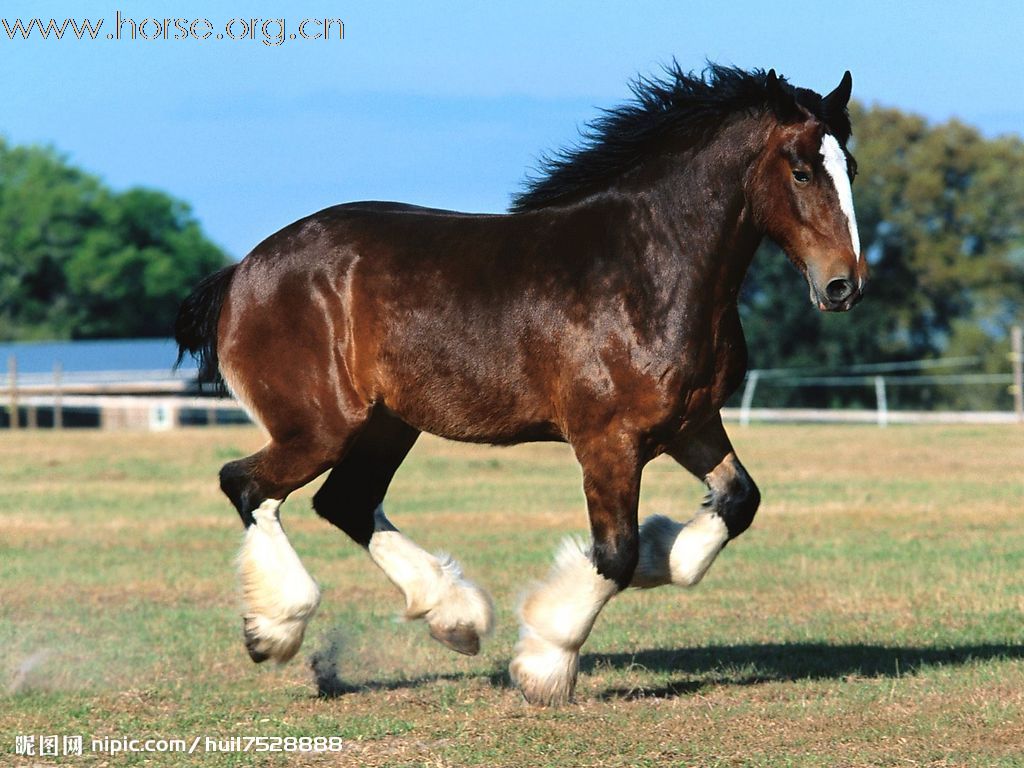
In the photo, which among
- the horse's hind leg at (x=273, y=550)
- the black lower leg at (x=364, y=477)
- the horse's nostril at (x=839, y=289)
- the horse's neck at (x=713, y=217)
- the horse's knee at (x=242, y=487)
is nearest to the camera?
the horse's nostril at (x=839, y=289)

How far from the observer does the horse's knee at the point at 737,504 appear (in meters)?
6.84

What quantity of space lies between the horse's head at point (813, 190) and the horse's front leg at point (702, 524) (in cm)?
92

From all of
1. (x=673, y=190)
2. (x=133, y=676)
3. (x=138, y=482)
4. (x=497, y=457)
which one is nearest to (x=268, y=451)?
(x=133, y=676)

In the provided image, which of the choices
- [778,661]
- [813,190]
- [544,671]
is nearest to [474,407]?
[544,671]

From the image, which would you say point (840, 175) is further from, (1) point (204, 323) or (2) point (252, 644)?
(2) point (252, 644)

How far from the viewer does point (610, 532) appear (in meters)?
6.48

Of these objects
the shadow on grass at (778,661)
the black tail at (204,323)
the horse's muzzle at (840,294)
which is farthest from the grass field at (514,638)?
the horse's muzzle at (840,294)

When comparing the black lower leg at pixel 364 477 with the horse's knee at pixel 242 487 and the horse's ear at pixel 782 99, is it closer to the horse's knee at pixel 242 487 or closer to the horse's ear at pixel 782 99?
the horse's knee at pixel 242 487

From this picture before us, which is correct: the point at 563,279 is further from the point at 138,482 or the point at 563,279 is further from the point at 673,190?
A: the point at 138,482

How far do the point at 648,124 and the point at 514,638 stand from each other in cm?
343

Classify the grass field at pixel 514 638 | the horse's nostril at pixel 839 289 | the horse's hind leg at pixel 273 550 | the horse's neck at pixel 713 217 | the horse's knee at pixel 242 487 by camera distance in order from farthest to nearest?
the horse's knee at pixel 242 487, the horse's hind leg at pixel 273 550, the horse's neck at pixel 713 217, the horse's nostril at pixel 839 289, the grass field at pixel 514 638

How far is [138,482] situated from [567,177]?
14.9 metres

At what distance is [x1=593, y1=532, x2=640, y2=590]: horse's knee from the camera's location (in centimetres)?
646

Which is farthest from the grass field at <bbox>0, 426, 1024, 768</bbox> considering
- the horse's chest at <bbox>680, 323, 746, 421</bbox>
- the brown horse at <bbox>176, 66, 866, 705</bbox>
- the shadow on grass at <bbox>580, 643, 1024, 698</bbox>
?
the horse's chest at <bbox>680, 323, 746, 421</bbox>
